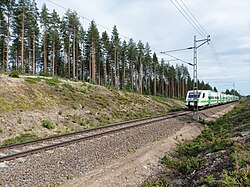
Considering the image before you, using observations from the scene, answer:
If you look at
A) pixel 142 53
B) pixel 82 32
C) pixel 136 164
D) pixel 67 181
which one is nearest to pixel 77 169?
pixel 67 181

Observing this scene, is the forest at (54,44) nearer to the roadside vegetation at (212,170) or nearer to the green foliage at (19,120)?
the green foliage at (19,120)

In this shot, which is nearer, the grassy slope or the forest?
the grassy slope

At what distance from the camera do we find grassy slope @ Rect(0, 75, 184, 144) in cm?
1217

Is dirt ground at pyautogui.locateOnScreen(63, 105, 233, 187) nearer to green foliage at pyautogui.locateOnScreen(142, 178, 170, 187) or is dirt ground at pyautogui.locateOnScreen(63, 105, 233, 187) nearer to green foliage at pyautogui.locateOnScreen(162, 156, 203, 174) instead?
green foliage at pyautogui.locateOnScreen(142, 178, 170, 187)

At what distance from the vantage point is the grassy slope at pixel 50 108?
12172 millimetres

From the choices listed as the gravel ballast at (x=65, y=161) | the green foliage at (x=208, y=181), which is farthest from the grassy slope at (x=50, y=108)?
the green foliage at (x=208, y=181)

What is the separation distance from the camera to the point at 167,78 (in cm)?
8394

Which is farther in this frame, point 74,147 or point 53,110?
point 53,110

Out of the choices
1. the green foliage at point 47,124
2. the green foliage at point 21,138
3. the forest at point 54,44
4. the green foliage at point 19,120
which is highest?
the forest at point 54,44

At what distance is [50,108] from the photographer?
1556 cm

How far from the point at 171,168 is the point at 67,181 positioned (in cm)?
366

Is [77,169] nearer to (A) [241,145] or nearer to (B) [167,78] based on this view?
(A) [241,145]

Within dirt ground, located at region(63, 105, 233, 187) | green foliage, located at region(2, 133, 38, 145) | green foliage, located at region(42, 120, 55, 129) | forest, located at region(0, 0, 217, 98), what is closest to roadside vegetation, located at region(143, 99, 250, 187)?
dirt ground, located at region(63, 105, 233, 187)

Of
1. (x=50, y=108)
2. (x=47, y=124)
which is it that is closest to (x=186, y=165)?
(x=47, y=124)
